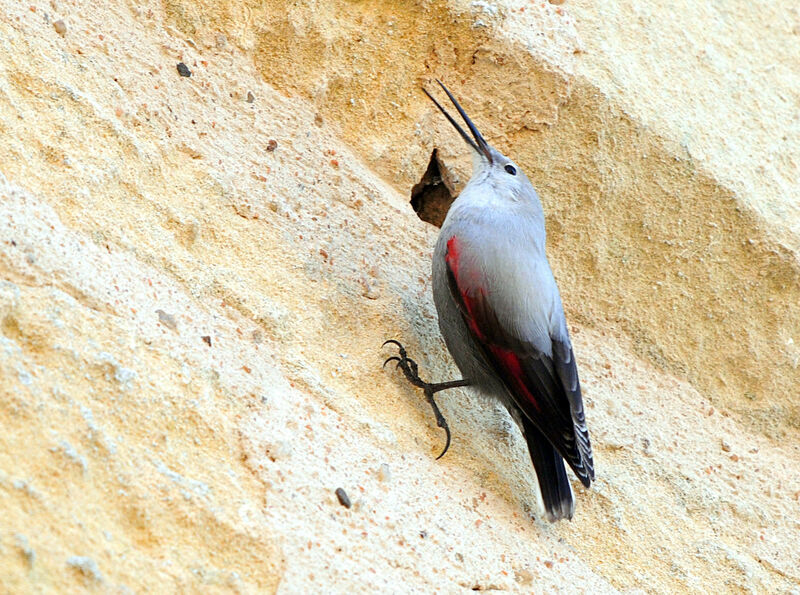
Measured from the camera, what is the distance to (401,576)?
2303mm

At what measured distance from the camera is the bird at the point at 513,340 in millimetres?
2889

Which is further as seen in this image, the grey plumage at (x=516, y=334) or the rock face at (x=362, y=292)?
the grey plumage at (x=516, y=334)

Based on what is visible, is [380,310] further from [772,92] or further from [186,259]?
[772,92]

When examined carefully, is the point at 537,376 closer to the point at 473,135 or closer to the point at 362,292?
the point at 362,292

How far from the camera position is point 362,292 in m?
3.09

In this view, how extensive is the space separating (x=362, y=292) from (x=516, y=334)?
1.80 feet

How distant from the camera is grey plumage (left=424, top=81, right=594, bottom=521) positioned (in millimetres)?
2889

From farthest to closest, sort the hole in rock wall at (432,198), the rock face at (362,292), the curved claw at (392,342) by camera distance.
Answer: the hole in rock wall at (432,198) → the curved claw at (392,342) → the rock face at (362,292)

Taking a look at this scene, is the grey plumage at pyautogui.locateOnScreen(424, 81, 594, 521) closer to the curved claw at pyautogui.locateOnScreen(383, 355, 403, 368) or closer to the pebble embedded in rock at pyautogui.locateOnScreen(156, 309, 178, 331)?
the curved claw at pyautogui.locateOnScreen(383, 355, 403, 368)

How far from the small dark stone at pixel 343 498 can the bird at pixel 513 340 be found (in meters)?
0.56

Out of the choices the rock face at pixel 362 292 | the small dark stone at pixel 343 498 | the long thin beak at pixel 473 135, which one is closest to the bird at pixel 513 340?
the rock face at pixel 362 292

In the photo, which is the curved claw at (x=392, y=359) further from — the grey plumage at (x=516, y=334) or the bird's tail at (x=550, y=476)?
the bird's tail at (x=550, y=476)

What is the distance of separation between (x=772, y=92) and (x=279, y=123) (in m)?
2.24

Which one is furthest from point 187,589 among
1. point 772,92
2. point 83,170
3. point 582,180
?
point 772,92
